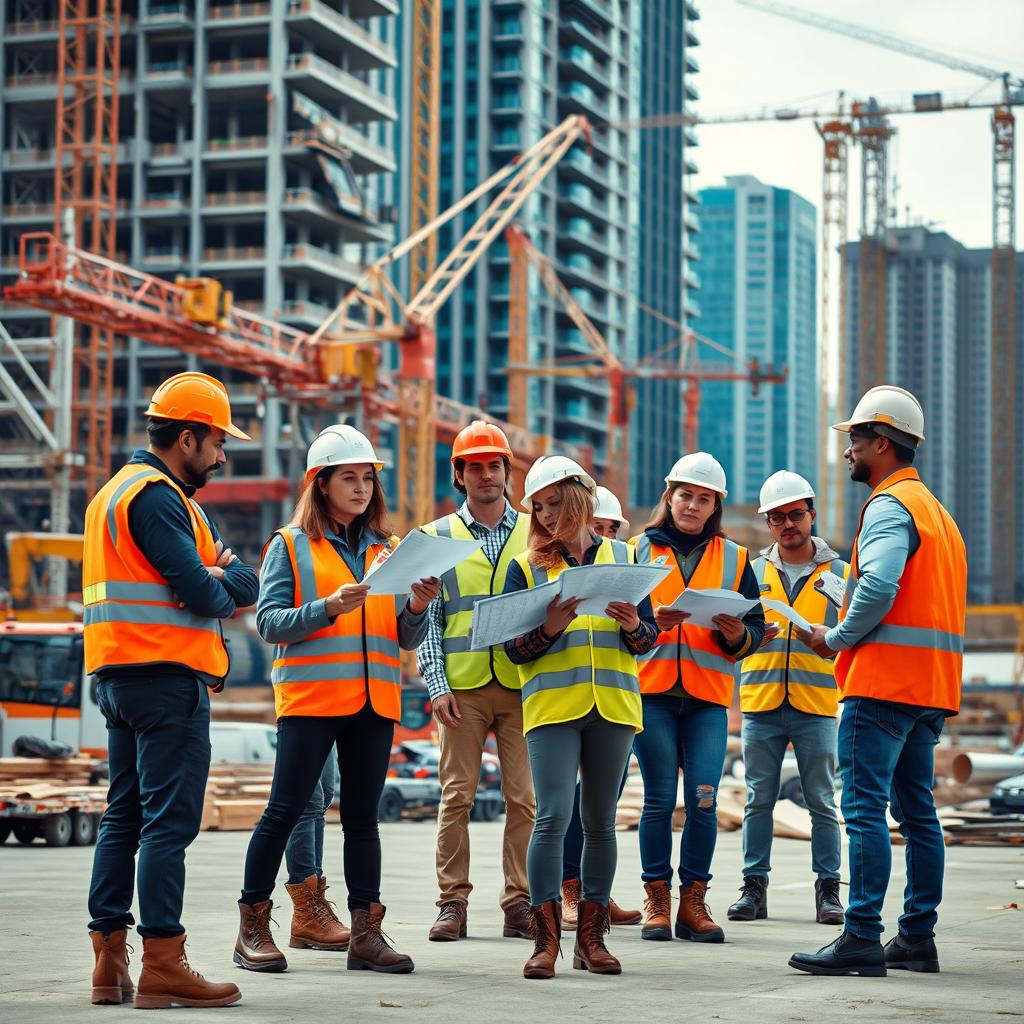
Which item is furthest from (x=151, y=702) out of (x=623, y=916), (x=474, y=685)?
(x=623, y=916)

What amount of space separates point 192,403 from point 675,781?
303 centimetres

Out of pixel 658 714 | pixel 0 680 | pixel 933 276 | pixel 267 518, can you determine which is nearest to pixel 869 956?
pixel 658 714

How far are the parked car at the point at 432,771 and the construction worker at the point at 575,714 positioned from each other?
19.6 meters

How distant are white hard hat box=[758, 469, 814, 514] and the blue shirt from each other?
74.1 inches

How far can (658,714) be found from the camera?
7945mm

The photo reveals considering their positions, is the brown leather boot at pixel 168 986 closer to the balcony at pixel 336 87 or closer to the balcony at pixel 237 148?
the balcony at pixel 237 148

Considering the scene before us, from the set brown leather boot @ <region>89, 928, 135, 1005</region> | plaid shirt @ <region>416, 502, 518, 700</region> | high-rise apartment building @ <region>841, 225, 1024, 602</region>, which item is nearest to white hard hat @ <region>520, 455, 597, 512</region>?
plaid shirt @ <region>416, 502, 518, 700</region>

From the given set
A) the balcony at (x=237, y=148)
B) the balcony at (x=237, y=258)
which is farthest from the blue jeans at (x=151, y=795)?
the balcony at (x=237, y=148)

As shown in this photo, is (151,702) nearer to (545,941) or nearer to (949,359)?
(545,941)

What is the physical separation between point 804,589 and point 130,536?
4012mm

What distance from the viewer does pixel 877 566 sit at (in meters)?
6.59

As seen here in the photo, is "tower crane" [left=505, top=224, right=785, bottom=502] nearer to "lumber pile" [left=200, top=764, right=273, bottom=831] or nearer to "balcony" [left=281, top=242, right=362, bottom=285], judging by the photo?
"balcony" [left=281, top=242, right=362, bottom=285]

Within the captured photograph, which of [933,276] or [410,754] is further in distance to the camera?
[933,276]

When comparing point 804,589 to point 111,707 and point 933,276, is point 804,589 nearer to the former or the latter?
point 111,707
